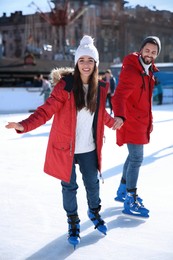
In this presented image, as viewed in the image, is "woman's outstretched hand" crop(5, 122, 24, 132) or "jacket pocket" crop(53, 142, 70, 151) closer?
"woman's outstretched hand" crop(5, 122, 24, 132)

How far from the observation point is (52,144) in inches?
91.6

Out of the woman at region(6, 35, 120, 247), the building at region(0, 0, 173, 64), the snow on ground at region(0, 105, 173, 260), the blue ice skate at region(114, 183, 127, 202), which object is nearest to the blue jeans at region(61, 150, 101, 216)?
the woman at region(6, 35, 120, 247)

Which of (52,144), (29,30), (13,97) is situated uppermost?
(29,30)

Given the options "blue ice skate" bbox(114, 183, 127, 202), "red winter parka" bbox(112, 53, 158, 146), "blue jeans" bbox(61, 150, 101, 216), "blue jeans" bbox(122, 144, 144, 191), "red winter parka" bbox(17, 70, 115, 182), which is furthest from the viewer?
"blue ice skate" bbox(114, 183, 127, 202)

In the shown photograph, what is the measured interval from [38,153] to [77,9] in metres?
44.1

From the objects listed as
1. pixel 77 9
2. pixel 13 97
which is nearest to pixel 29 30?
pixel 77 9

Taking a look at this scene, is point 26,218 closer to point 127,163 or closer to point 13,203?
point 13,203

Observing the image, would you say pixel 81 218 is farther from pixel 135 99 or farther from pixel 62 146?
pixel 135 99

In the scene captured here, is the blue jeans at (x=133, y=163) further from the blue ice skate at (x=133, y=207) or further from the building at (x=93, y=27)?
the building at (x=93, y=27)

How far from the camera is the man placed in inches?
107

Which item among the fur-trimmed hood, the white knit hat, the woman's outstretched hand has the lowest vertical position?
the woman's outstretched hand

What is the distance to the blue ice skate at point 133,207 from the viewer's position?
284cm

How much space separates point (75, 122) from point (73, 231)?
2.12 feet

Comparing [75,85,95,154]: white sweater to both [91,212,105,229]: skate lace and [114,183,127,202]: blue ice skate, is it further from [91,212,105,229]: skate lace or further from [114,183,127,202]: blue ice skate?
[114,183,127,202]: blue ice skate
